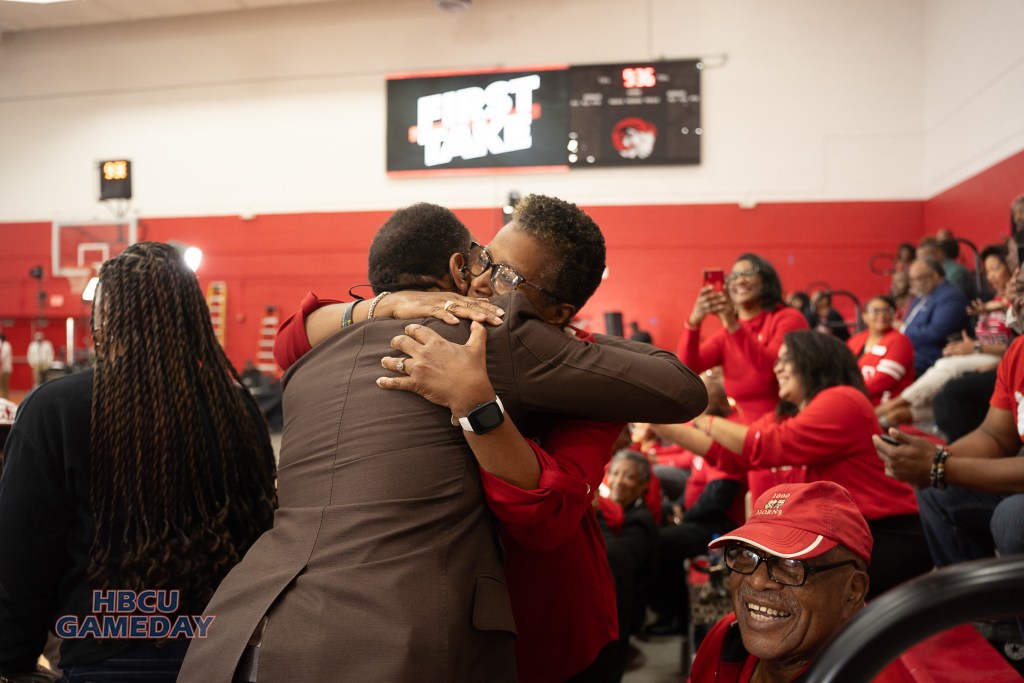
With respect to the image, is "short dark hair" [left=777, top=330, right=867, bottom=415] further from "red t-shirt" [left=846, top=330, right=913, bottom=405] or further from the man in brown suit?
"red t-shirt" [left=846, top=330, right=913, bottom=405]

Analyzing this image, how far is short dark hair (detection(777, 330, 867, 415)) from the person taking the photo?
9.37 ft

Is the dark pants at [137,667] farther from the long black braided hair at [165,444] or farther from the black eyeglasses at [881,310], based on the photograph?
the black eyeglasses at [881,310]

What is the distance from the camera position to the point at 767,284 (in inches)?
156

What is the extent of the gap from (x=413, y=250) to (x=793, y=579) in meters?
0.91

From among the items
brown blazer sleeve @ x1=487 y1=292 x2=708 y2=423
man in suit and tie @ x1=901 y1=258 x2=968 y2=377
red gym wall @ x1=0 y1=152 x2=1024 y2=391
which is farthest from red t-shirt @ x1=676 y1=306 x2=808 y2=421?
red gym wall @ x1=0 y1=152 x2=1024 y2=391

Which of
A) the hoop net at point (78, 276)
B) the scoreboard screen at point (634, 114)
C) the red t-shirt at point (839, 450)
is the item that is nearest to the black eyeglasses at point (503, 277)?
the red t-shirt at point (839, 450)

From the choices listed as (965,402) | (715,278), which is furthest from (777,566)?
(965,402)

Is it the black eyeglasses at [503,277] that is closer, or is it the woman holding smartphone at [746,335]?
the black eyeglasses at [503,277]

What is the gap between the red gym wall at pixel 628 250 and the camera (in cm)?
1015

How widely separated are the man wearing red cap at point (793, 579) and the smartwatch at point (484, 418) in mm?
565

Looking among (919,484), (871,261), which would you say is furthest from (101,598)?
(871,261)

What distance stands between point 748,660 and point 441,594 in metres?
0.71

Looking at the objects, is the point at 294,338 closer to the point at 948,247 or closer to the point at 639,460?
the point at 639,460

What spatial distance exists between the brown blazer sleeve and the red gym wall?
7821mm
